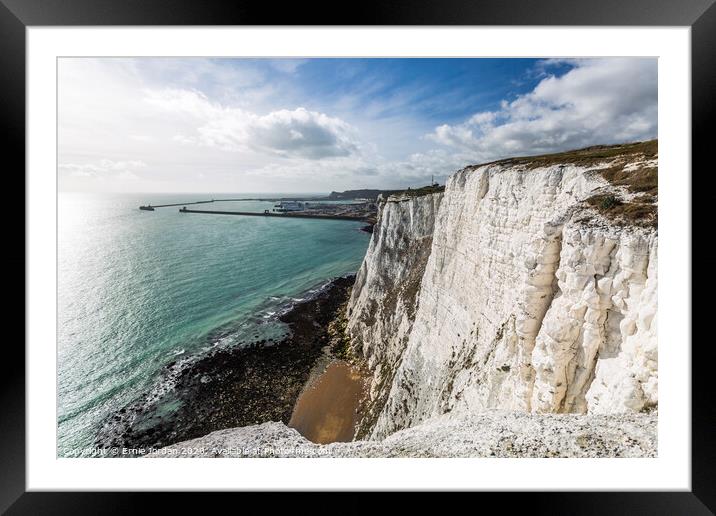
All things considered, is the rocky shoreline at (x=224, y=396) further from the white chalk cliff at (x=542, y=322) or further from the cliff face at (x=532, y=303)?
the white chalk cliff at (x=542, y=322)

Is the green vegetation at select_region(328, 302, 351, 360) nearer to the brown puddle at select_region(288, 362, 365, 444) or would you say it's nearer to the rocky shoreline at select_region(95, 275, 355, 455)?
the rocky shoreline at select_region(95, 275, 355, 455)

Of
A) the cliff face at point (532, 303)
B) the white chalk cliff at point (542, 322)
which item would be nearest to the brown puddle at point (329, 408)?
the cliff face at point (532, 303)

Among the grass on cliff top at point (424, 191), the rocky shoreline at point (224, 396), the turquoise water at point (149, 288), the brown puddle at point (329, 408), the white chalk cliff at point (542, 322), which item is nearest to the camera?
the white chalk cliff at point (542, 322)

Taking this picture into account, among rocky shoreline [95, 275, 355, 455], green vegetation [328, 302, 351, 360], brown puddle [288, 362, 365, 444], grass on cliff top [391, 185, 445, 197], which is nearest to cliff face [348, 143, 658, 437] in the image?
brown puddle [288, 362, 365, 444]
